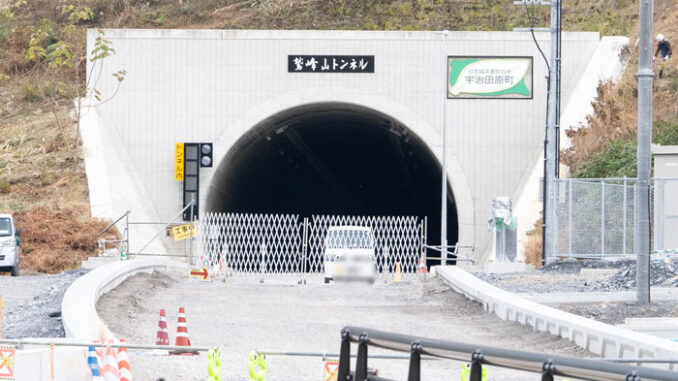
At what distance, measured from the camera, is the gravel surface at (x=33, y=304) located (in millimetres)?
14991

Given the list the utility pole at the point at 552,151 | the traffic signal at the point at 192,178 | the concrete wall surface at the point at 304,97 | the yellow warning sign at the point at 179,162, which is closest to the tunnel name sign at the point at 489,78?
the concrete wall surface at the point at 304,97

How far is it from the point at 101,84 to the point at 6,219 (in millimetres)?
9963

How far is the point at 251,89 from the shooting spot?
119 feet

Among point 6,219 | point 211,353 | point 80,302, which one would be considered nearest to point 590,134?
point 6,219

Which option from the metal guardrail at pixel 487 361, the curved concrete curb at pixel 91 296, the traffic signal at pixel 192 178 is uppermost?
the traffic signal at pixel 192 178

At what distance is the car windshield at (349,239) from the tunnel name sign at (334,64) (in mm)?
6872

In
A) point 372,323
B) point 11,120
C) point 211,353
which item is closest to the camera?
point 211,353

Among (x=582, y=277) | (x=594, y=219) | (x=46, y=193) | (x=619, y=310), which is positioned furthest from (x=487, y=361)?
(x=46, y=193)

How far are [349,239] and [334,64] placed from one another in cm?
743

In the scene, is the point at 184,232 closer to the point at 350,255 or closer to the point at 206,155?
the point at 206,155

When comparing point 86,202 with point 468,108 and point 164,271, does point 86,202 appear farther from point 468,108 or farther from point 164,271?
point 468,108

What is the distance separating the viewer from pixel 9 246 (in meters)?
27.3

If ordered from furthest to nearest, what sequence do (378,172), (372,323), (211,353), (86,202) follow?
(378,172) → (86,202) → (372,323) → (211,353)

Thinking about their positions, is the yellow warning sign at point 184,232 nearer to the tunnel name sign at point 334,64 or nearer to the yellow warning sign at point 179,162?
the yellow warning sign at point 179,162
